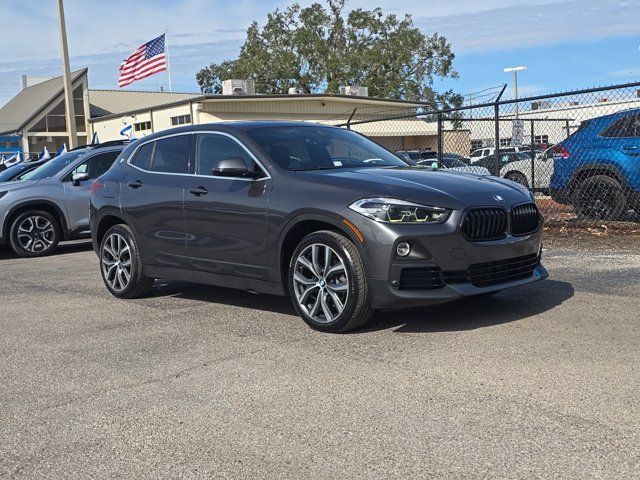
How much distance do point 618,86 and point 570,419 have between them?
278 inches

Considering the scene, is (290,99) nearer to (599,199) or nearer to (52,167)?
(52,167)

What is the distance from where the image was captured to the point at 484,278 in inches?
227

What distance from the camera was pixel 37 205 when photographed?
12.6 m

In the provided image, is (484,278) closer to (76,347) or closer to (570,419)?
(570,419)

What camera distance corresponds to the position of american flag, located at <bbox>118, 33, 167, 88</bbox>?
33250mm

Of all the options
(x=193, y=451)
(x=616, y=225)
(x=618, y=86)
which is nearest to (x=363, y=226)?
(x=193, y=451)

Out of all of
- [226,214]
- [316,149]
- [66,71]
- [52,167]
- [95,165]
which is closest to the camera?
[226,214]

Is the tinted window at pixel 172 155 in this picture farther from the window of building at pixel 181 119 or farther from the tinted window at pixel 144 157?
the window of building at pixel 181 119

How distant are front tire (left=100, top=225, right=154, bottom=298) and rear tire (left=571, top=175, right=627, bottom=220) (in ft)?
23.0

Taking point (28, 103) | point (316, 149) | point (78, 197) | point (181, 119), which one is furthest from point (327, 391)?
point (28, 103)

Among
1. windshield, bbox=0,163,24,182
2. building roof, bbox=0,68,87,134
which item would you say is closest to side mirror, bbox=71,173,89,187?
windshield, bbox=0,163,24,182

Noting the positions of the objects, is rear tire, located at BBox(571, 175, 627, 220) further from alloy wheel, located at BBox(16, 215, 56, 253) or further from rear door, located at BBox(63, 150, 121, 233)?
alloy wheel, located at BBox(16, 215, 56, 253)

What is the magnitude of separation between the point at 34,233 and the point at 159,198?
6.16m

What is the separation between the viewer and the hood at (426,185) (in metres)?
5.64
